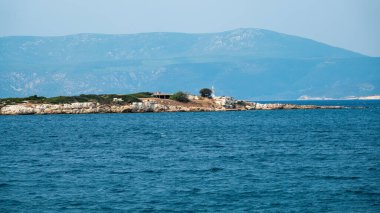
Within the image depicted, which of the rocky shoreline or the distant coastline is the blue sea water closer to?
the rocky shoreline

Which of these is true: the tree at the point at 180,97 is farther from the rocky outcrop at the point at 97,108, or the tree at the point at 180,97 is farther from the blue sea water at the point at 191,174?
the blue sea water at the point at 191,174

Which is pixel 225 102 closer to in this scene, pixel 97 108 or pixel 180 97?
pixel 180 97

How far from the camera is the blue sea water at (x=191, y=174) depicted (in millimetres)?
32406

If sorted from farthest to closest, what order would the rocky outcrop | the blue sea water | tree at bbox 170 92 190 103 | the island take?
tree at bbox 170 92 190 103
the island
the rocky outcrop
the blue sea water

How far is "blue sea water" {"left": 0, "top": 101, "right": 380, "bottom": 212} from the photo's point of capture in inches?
1276

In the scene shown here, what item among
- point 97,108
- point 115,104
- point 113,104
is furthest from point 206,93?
point 97,108

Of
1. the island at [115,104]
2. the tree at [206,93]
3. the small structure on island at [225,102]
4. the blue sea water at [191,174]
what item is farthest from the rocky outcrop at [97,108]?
the blue sea water at [191,174]

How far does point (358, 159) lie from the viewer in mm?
48438

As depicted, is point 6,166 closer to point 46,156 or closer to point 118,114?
point 46,156

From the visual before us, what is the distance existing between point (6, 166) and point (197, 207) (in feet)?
66.3

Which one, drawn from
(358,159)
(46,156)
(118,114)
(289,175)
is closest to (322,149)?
(358,159)

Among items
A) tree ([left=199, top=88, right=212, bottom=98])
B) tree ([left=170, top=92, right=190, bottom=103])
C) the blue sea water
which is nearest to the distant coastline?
tree ([left=170, top=92, right=190, bottom=103])

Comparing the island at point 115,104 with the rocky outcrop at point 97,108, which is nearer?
the rocky outcrop at point 97,108

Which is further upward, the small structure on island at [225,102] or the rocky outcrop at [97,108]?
the small structure on island at [225,102]
